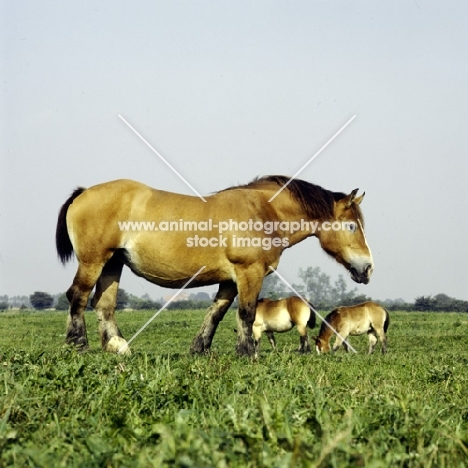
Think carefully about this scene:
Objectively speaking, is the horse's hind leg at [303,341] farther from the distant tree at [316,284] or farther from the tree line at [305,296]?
the distant tree at [316,284]

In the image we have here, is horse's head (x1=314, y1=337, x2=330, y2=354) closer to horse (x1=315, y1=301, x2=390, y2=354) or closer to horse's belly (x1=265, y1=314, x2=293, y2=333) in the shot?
horse (x1=315, y1=301, x2=390, y2=354)

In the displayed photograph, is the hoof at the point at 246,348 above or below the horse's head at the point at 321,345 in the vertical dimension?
above

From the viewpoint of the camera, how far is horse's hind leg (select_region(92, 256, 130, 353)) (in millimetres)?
10961

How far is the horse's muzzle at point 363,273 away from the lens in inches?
474

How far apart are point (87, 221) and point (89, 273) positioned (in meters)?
0.71

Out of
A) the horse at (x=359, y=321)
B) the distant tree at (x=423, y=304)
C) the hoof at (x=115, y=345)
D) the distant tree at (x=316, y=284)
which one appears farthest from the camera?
the distant tree at (x=316, y=284)

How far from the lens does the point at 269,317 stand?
61.9 ft

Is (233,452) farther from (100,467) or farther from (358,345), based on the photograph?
(358,345)

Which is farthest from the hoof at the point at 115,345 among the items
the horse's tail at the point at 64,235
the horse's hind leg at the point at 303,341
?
the horse's hind leg at the point at 303,341

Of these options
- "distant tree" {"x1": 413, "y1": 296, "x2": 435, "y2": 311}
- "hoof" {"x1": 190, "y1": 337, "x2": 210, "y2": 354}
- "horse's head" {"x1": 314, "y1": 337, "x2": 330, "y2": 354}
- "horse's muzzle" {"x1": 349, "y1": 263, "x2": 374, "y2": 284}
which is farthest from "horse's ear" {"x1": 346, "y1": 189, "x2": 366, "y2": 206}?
"distant tree" {"x1": 413, "y1": 296, "x2": 435, "y2": 311}

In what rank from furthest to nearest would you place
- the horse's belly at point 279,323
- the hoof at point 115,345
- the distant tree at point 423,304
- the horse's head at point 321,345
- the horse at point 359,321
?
the distant tree at point 423,304
the horse's belly at point 279,323
the horse at point 359,321
the horse's head at point 321,345
the hoof at point 115,345

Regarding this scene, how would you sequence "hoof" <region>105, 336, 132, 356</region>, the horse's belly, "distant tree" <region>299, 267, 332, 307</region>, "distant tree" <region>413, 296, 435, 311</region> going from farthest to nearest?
"distant tree" <region>299, 267, 332, 307</region>
"distant tree" <region>413, 296, 435, 311</region>
the horse's belly
"hoof" <region>105, 336, 132, 356</region>

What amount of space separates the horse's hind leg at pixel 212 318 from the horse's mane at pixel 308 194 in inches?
59.6

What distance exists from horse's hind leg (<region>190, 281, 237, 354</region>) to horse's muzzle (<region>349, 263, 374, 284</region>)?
6.32 feet
